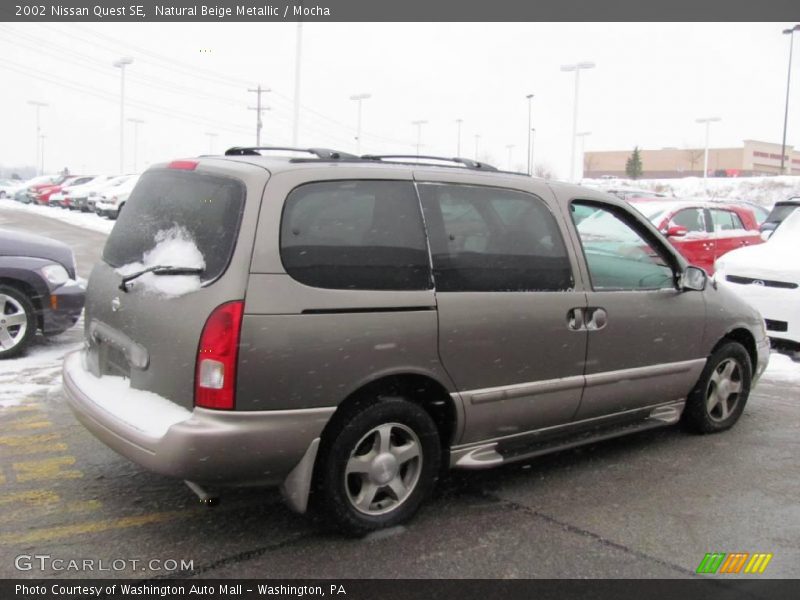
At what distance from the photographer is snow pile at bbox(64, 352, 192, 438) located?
10.6 feet

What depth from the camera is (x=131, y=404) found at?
3469 mm

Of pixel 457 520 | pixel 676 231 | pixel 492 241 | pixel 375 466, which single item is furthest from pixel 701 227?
pixel 375 466

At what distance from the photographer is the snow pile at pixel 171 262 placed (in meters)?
3.35

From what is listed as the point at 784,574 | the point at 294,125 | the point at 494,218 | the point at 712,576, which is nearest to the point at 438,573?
the point at 712,576

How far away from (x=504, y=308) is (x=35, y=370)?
4482 mm

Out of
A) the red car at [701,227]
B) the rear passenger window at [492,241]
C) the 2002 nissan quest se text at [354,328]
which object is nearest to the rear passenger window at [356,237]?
the 2002 nissan quest se text at [354,328]

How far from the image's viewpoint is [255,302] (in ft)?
10.5

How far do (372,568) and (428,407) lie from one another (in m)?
0.84

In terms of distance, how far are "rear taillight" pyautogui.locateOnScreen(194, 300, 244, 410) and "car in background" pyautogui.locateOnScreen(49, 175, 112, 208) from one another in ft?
108

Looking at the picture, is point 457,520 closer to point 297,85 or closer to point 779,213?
point 779,213

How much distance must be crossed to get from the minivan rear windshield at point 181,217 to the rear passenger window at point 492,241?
1.01 meters

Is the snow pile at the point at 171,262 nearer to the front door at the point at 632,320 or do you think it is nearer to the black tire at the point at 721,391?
the front door at the point at 632,320

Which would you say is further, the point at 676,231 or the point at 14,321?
the point at 676,231

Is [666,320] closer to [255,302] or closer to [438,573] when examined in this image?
[438,573]
